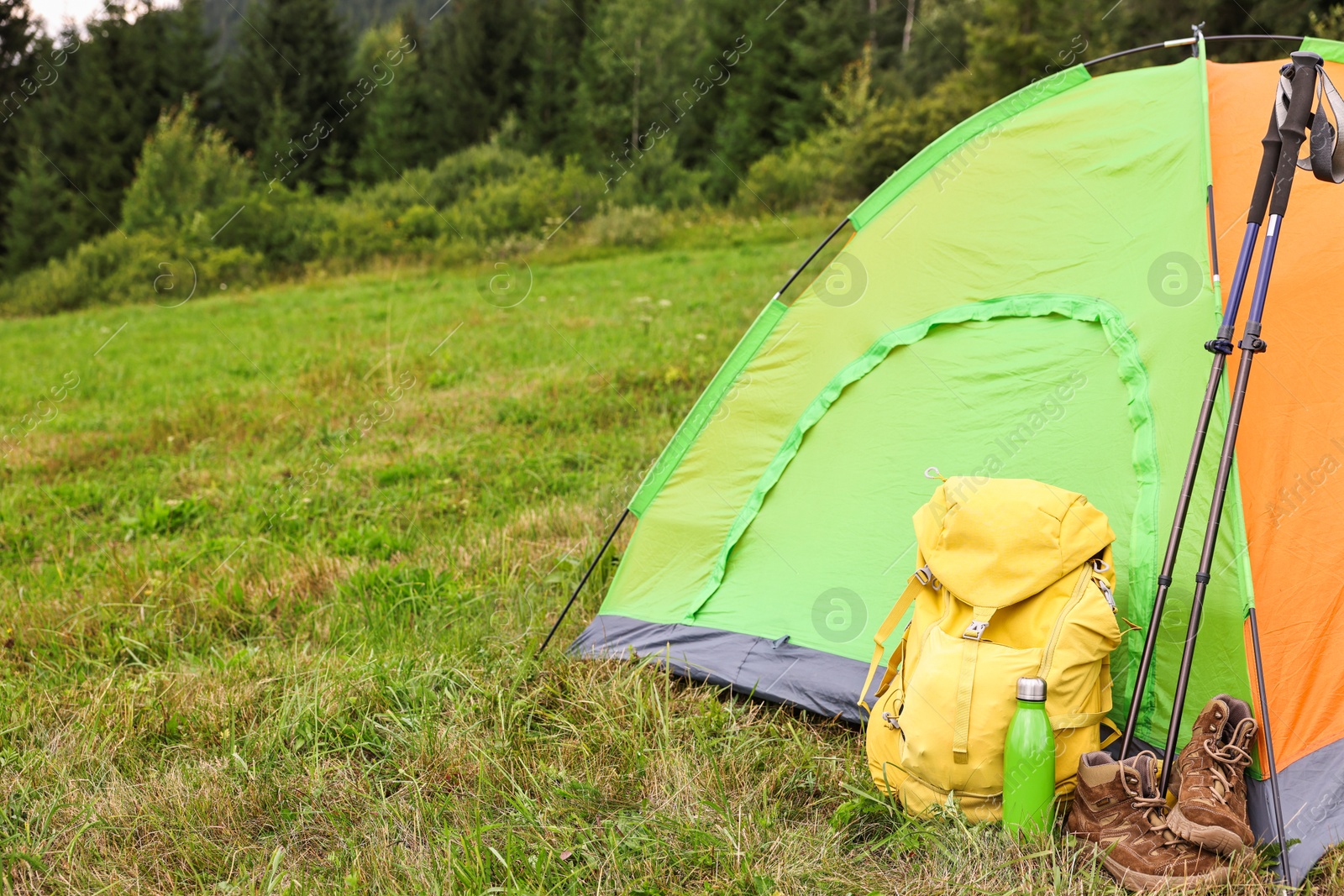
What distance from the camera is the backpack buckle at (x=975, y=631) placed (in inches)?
90.4

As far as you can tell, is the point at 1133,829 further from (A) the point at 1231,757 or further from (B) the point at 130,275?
(B) the point at 130,275

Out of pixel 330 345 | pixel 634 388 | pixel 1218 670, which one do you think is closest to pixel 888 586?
pixel 1218 670

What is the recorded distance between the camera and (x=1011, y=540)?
2350 mm

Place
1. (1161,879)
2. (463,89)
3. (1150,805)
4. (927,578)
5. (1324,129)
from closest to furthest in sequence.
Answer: (1161,879)
(1150,805)
(1324,129)
(927,578)
(463,89)

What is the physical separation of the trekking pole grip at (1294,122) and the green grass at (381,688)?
5.22 ft

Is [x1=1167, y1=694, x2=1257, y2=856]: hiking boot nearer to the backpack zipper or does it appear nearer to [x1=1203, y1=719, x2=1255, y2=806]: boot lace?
[x1=1203, y1=719, x2=1255, y2=806]: boot lace

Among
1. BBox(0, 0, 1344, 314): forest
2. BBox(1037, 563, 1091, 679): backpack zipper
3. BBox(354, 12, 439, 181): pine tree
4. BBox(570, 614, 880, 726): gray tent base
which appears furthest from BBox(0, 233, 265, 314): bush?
BBox(1037, 563, 1091, 679): backpack zipper

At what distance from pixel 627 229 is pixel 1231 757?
14908 mm

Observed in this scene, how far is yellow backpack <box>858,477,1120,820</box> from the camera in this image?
2.23 meters

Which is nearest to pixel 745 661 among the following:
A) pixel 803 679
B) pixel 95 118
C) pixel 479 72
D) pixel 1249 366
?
pixel 803 679

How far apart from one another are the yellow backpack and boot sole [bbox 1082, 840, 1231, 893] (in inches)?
9.0

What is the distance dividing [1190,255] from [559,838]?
2272mm

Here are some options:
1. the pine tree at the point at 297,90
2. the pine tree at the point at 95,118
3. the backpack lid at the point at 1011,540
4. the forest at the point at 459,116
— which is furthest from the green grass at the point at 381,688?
the pine tree at the point at 297,90

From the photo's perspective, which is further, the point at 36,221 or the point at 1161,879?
the point at 36,221
